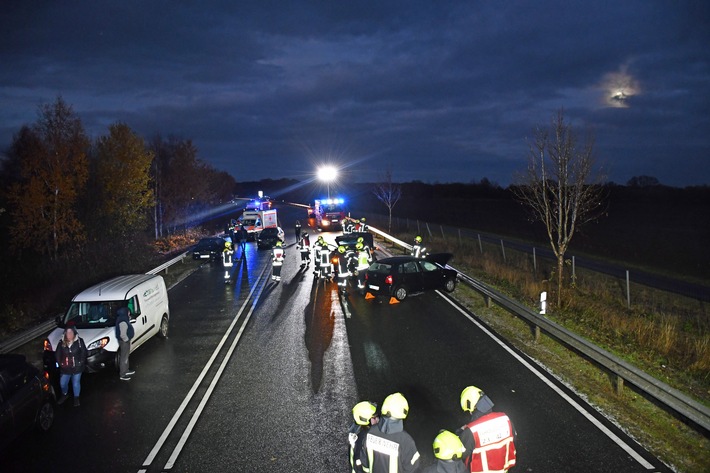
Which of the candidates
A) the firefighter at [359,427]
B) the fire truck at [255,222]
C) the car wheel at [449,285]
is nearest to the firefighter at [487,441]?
the firefighter at [359,427]

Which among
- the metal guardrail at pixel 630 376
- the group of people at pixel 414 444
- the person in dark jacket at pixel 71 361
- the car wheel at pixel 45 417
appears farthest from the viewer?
the person in dark jacket at pixel 71 361

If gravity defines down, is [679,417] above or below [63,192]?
below

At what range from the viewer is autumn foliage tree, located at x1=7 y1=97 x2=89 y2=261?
26.9 meters

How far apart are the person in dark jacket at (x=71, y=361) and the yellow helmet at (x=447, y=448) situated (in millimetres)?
7007

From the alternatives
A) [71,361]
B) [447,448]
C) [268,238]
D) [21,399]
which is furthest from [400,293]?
[268,238]

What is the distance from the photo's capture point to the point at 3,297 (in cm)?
1662

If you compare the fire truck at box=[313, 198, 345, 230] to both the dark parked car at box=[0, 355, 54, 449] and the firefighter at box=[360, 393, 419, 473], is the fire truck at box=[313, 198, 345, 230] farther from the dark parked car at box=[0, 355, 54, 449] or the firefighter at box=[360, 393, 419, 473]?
the firefighter at box=[360, 393, 419, 473]

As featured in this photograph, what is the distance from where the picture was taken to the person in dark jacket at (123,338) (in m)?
9.67

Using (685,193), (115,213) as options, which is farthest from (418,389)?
(685,193)

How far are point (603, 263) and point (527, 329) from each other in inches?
741

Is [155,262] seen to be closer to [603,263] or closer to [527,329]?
[527,329]

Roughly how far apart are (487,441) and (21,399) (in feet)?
21.3

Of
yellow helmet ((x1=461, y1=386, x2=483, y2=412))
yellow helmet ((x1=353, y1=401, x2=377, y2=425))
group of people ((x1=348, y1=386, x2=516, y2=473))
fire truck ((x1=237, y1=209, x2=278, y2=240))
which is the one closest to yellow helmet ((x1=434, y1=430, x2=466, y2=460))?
group of people ((x1=348, y1=386, x2=516, y2=473))

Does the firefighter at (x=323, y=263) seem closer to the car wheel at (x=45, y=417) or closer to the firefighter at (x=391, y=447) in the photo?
the car wheel at (x=45, y=417)
